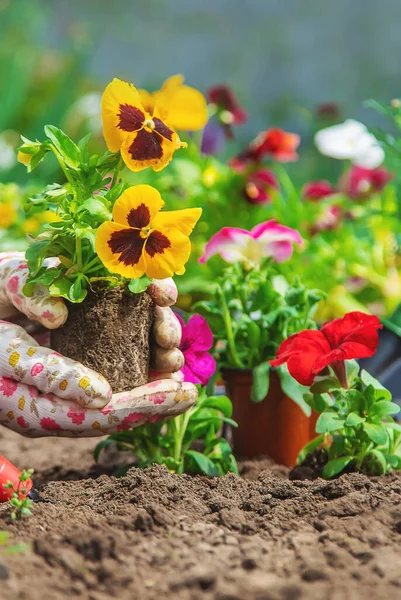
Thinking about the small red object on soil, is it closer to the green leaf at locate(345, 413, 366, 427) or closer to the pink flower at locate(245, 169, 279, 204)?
the green leaf at locate(345, 413, 366, 427)

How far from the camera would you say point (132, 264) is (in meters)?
1.24

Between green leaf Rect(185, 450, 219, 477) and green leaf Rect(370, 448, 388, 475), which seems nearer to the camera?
green leaf Rect(370, 448, 388, 475)

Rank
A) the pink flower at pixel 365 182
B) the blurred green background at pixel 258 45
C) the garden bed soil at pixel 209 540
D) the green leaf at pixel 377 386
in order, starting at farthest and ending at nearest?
1. the blurred green background at pixel 258 45
2. the pink flower at pixel 365 182
3. the green leaf at pixel 377 386
4. the garden bed soil at pixel 209 540

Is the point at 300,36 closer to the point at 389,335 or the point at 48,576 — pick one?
the point at 389,335

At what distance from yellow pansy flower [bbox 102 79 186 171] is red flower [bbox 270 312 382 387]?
0.42 m

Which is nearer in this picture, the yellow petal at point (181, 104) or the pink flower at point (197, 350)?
the yellow petal at point (181, 104)

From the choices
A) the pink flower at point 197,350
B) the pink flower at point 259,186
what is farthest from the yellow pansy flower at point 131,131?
the pink flower at point 259,186

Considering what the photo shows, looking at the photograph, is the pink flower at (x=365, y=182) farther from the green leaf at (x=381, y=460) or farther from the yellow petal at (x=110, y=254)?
the yellow petal at (x=110, y=254)

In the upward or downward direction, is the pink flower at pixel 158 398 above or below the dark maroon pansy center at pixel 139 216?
below

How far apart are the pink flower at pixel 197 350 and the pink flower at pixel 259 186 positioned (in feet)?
3.51

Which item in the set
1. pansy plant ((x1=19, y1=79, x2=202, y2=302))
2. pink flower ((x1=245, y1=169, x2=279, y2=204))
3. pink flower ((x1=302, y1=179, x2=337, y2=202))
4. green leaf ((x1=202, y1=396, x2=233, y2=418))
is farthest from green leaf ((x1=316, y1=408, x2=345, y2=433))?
pink flower ((x1=302, y1=179, x2=337, y2=202))

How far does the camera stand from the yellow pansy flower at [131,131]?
4.15 feet

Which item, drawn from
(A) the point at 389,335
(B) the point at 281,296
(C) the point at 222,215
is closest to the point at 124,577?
(B) the point at 281,296

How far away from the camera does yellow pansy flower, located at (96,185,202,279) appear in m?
1.23
